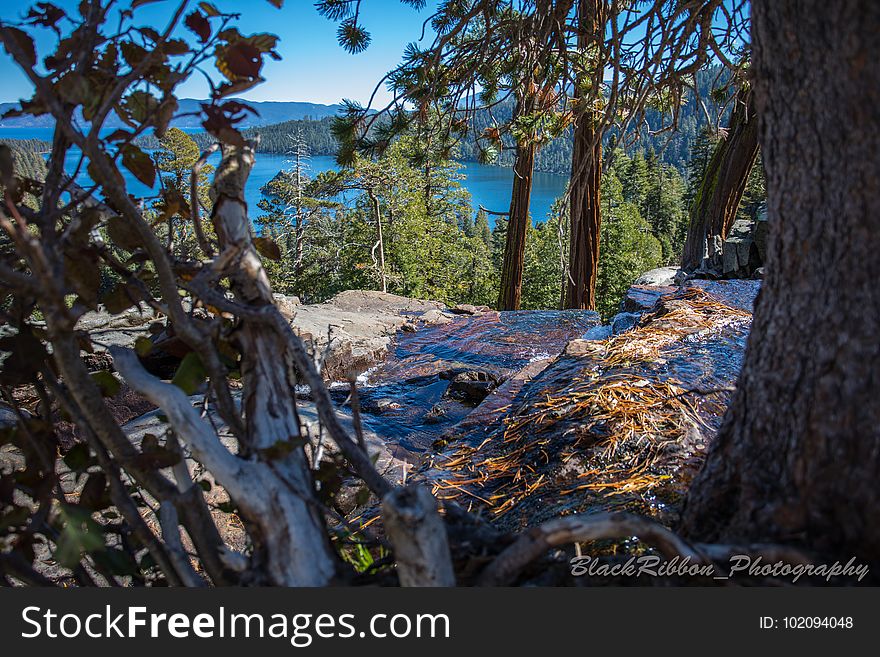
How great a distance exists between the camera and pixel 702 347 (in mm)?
2918

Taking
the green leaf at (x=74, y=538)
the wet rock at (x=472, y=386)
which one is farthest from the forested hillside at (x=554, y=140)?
the wet rock at (x=472, y=386)

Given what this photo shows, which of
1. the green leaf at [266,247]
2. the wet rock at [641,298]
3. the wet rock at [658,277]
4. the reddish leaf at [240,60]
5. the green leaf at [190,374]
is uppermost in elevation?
the reddish leaf at [240,60]

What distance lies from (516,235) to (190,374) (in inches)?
363

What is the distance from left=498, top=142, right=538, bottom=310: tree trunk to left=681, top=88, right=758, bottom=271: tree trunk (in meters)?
2.90

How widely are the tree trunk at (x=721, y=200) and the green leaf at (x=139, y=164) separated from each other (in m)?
8.74

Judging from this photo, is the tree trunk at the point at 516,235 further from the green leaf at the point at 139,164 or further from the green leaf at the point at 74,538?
the green leaf at the point at 74,538

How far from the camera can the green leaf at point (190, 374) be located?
1178mm

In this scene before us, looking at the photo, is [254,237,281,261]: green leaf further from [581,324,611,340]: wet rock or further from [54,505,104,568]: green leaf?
[581,324,611,340]: wet rock

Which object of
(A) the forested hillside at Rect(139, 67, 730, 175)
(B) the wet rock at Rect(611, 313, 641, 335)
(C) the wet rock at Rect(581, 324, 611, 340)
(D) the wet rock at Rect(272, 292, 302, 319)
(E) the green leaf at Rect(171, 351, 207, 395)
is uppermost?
(A) the forested hillside at Rect(139, 67, 730, 175)

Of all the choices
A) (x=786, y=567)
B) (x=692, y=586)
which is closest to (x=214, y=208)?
(x=692, y=586)

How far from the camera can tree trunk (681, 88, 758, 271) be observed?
8584mm

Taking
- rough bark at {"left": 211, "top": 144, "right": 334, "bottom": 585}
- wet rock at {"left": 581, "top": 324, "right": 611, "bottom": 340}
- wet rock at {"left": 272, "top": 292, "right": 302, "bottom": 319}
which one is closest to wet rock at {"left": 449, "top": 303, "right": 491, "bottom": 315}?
wet rock at {"left": 272, "top": 292, "right": 302, "bottom": 319}

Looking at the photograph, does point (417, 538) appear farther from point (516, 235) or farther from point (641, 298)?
point (516, 235)

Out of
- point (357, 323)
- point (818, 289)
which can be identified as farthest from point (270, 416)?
point (357, 323)
